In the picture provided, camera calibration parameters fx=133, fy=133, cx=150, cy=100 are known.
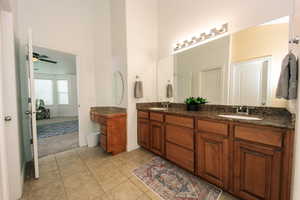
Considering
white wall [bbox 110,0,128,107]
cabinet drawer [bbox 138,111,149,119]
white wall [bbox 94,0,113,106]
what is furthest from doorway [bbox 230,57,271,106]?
white wall [bbox 94,0,113,106]

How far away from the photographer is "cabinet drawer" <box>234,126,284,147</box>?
110cm

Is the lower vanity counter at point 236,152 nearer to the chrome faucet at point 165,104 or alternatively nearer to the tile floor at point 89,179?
the tile floor at point 89,179

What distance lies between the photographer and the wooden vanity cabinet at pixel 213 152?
144 centimetres

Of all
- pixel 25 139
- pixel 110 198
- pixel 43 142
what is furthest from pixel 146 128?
pixel 43 142

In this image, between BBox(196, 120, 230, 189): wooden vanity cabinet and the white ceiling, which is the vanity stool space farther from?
the white ceiling

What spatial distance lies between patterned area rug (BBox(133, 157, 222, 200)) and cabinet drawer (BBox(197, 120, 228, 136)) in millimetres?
706

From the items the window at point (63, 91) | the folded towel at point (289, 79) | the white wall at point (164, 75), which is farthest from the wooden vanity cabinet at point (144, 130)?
A: the window at point (63, 91)

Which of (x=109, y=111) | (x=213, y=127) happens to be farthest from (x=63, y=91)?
(x=213, y=127)

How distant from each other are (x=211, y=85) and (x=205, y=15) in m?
1.18

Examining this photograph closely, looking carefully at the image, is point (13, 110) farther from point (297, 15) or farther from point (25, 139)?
point (297, 15)

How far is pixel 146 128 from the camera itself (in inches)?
104

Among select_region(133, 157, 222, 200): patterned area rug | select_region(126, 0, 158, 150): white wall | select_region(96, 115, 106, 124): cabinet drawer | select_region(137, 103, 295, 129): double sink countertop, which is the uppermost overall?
select_region(126, 0, 158, 150): white wall

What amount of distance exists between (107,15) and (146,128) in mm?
2821

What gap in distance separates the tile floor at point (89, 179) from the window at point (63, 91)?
5.86 metres
